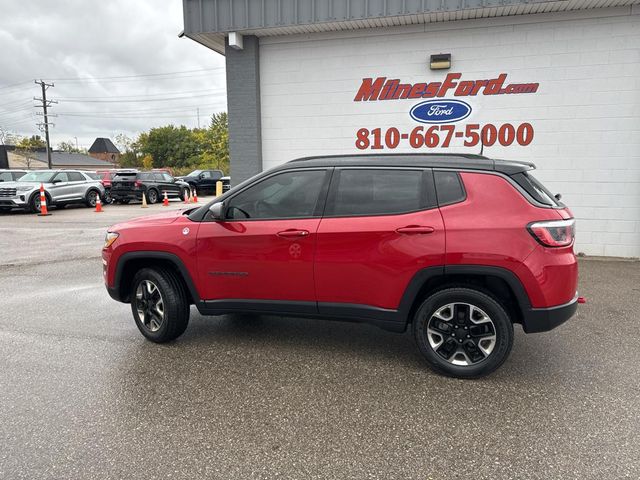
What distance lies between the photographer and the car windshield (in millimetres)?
17266

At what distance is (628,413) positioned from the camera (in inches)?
119

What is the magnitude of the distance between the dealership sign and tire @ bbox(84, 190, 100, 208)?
14.9 meters

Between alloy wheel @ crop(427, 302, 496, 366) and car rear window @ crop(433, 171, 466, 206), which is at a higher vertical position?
car rear window @ crop(433, 171, 466, 206)

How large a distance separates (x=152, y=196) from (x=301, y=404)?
20152 mm

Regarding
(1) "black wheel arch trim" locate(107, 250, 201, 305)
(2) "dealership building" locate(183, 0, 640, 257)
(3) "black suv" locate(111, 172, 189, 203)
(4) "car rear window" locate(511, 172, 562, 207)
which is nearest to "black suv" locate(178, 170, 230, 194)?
(3) "black suv" locate(111, 172, 189, 203)

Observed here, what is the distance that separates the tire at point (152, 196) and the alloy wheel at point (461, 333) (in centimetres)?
1991

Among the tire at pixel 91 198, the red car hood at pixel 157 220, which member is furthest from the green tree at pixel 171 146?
the red car hood at pixel 157 220

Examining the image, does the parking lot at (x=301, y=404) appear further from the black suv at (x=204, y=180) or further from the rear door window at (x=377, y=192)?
the black suv at (x=204, y=180)

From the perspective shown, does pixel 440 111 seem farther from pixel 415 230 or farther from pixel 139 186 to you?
pixel 139 186

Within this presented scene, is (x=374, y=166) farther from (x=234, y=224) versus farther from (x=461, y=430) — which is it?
(x=461, y=430)

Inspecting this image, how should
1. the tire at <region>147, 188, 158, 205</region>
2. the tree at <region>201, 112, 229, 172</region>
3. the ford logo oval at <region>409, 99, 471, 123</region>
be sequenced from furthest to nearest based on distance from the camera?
the tree at <region>201, 112, 229, 172</region> < the tire at <region>147, 188, 158, 205</region> < the ford logo oval at <region>409, 99, 471, 123</region>

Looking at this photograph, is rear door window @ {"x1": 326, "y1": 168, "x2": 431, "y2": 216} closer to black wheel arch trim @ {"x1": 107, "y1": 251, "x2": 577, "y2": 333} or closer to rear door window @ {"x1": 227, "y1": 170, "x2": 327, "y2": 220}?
rear door window @ {"x1": 227, "y1": 170, "x2": 327, "y2": 220}

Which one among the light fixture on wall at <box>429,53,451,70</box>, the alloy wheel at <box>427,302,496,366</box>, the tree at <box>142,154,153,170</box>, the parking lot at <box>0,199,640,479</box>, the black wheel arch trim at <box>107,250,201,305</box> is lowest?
the parking lot at <box>0,199,640,479</box>

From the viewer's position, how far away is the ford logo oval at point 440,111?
8336mm
